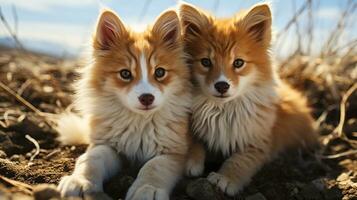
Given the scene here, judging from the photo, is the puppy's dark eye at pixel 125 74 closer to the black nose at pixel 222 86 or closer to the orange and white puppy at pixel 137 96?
the orange and white puppy at pixel 137 96

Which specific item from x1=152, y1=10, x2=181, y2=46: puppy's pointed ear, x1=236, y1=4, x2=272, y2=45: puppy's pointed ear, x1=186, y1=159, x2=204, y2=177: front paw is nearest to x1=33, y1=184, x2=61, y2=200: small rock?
x1=186, y1=159, x2=204, y2=177: front paw

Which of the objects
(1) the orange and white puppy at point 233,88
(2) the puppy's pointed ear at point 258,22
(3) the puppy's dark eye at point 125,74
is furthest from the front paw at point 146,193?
(2) the puppy's pointed ear at point 258,22

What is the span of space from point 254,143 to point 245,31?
2.54 feet

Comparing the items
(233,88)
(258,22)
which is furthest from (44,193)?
(258,22)

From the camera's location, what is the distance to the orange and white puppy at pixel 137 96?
8.34ft

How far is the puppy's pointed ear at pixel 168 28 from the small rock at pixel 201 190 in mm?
953

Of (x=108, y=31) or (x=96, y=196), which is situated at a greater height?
(x=108, y=31)

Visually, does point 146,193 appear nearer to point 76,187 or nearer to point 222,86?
point 76,187

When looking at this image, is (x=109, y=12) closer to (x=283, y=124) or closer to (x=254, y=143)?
(x=254, y=143)

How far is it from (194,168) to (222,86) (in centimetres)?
54

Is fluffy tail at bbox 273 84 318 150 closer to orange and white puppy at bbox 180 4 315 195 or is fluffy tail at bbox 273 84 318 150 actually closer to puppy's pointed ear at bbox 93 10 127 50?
orange and white puppy at bbox 180 4 315 195

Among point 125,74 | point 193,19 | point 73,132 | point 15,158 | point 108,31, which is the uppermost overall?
point 193,19

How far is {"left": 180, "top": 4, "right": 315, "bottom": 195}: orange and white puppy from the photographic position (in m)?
2.79

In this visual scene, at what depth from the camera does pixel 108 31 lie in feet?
9.07
